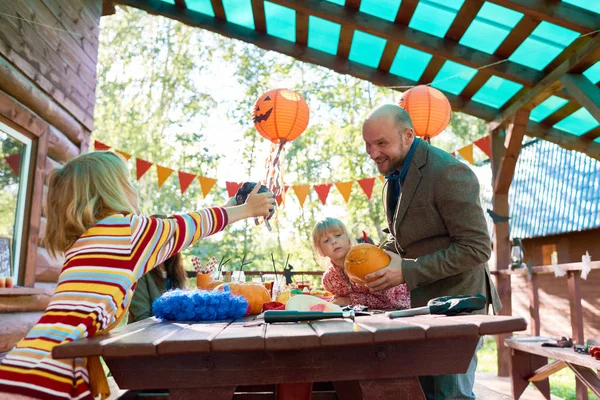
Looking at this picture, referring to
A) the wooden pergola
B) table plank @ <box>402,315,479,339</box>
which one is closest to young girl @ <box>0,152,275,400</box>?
table plank @ <box>402,315,479,339</box>

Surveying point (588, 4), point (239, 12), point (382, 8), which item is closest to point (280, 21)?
point (239, 12)

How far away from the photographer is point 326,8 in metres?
5.67

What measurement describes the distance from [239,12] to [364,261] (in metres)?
5.16

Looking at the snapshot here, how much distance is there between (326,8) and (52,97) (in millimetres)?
2881

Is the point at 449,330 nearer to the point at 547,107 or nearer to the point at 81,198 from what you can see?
the point at 81,198

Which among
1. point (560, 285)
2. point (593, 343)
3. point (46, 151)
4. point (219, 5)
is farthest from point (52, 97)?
point (560, 285)

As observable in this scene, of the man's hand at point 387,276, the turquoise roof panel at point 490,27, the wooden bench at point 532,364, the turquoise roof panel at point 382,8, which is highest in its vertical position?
the turquoise roof panel at point 382,8

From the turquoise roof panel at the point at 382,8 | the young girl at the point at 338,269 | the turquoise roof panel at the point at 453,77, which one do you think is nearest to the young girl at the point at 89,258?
the young girl at the point at 338,269

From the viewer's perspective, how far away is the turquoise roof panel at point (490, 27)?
5043mm

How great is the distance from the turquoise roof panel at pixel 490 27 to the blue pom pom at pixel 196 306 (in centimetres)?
418

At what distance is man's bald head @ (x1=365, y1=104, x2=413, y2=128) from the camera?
2.29 m

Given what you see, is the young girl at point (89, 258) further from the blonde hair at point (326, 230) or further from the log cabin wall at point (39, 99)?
the log cabin wall at point (39, 99)

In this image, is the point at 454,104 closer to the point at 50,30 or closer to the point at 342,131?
the point at 50,30

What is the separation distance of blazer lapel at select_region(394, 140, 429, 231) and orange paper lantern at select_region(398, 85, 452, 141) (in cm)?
334
